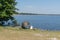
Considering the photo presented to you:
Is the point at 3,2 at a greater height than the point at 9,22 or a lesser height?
greater

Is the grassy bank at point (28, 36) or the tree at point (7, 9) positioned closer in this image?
the grassy bank at point (28, 36)

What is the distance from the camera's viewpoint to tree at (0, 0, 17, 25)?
28538mm

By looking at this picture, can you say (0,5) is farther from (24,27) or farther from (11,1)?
(24,27)

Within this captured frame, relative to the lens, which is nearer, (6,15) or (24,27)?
(24,27)

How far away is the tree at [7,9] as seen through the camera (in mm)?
28538

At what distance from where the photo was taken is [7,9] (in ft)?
95.0

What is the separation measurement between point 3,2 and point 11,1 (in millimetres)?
940

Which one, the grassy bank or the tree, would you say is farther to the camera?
the tree

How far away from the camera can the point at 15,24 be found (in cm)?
3002

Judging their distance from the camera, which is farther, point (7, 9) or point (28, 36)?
point (7, 9)

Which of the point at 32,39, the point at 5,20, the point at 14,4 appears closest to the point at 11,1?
the point at 14,4

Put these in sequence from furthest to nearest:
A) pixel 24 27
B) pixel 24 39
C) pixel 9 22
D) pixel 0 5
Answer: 1. pixel 9 22
2. pixel 0 5
3. pixel 24 27
4. pixel 24 39

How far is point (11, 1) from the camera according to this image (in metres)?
29.3

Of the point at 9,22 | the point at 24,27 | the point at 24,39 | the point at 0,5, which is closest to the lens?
the point at 24,39
